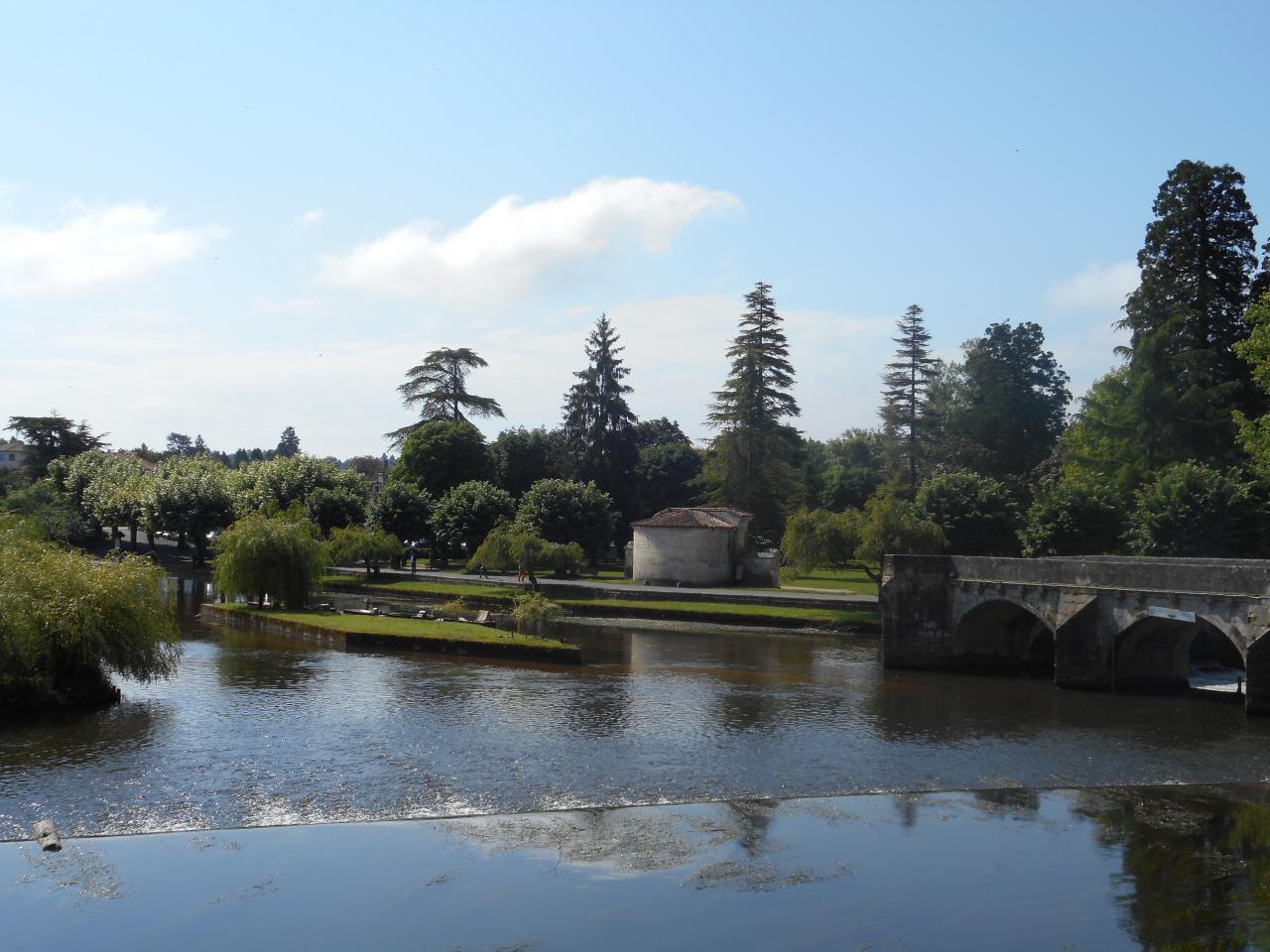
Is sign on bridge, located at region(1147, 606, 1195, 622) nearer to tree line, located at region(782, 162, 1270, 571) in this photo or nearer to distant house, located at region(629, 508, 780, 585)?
tree line, located at region(782, 162, 1270, 571)

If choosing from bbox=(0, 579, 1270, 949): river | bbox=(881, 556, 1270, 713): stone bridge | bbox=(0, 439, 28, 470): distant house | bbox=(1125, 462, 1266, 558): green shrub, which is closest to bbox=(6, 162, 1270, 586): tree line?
bbox=(1125, 462, 1266, 558): green shrub

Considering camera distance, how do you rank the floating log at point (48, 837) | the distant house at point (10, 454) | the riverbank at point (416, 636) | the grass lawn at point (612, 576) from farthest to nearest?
1. the distant house at point (10, 454)
2. the grass lawn at point (612, 576)
3. the riverbank at point (416, 636)
4. the floating log at point (48, 837)

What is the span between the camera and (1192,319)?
55.8 meters

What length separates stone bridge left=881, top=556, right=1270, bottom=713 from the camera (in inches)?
1180

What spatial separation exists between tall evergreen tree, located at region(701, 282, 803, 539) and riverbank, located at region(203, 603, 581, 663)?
3357 cm

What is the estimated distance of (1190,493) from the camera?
4472 centimetres

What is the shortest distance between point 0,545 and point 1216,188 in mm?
55338

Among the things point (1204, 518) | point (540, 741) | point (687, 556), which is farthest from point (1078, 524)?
point (540, 741)

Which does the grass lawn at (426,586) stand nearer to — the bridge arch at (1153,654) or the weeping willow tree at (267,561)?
the weeping willow tree at (267,561)

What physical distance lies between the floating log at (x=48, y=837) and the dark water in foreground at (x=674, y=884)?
0.64 ft

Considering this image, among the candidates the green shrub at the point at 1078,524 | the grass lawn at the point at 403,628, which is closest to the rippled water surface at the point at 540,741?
the grass lawn at the point at 403,628

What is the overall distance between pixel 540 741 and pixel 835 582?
46.7 m

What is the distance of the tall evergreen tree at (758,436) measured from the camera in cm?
7400

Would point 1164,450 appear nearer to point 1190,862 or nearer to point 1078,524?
point 1078,524
